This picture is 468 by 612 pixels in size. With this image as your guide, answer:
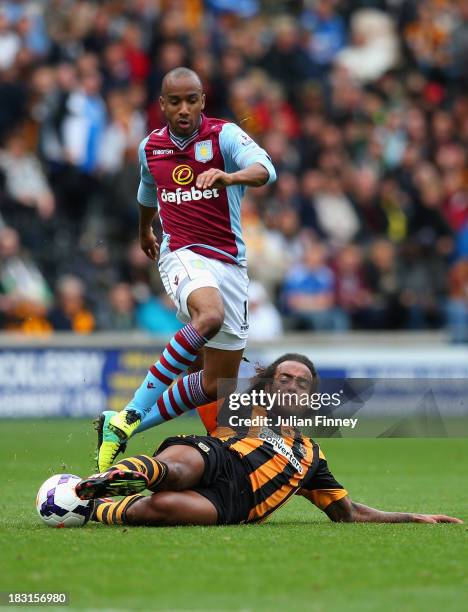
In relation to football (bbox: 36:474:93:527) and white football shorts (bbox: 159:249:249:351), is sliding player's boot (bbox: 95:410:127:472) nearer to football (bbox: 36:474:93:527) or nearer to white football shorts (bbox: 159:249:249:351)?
football (bbox: 36:474:93:527)

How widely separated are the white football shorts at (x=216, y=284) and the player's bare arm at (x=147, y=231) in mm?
609

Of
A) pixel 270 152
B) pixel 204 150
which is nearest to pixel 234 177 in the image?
pixel 204 150

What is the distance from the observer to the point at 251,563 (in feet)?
19.5

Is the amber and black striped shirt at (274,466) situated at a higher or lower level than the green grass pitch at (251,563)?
higher

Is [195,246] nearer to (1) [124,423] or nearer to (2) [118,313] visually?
(1) [124,423]

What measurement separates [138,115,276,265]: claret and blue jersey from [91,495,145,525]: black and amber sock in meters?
1.95

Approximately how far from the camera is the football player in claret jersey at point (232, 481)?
22.4 feet

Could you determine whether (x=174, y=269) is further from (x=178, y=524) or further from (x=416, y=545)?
(x=416, y=545)

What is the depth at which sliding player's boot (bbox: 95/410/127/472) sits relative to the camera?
7.63 metres

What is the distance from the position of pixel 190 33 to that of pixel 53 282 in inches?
188

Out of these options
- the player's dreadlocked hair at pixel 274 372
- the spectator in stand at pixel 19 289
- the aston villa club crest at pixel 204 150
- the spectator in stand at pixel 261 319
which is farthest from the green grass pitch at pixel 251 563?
the spectator in stand at pixel 261 319

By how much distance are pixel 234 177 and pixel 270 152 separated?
10843mm

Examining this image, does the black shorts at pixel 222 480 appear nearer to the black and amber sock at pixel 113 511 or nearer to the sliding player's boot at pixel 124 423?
the black and amber sock at pixel 113 511

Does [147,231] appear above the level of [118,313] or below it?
above
